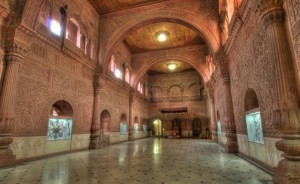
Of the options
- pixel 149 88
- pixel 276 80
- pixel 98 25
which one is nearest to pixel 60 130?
pixel 98 25

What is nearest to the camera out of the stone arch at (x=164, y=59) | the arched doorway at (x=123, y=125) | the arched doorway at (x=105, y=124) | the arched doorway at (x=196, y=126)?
the arched doorway at (x=105, y=124)

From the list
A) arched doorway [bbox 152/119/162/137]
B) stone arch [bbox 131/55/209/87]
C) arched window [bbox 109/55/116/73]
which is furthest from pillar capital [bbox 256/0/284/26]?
arched doorway [bbox 152/119/162/137]

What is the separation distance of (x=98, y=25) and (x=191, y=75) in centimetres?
1400

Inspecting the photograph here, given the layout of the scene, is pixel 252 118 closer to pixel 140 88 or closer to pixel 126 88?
pixel 126 88

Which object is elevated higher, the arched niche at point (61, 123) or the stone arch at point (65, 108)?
the stone arch at point (65, 108)

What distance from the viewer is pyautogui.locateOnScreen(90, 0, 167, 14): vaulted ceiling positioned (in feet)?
33.9

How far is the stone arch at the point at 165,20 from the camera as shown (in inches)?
363

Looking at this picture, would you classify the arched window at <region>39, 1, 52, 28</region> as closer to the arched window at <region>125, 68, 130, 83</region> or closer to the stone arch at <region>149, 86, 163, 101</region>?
the arched window at <region>125, 68, 130, 83</region>

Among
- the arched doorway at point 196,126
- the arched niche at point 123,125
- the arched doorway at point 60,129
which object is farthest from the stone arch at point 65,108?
the arched doorway at point 196,126

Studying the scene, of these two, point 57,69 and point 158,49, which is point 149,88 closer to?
point 158,49

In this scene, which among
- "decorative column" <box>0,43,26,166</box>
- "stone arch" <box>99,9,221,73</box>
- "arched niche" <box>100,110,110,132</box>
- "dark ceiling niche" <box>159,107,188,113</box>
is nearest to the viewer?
"decorative column" <box>0,43,26,166</box>

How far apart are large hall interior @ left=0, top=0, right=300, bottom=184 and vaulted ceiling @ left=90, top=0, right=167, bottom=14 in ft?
0.21

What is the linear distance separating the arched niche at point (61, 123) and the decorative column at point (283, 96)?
25.1 feet

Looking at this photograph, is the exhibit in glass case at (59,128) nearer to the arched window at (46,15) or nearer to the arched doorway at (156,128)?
the arched window at (46,15)
